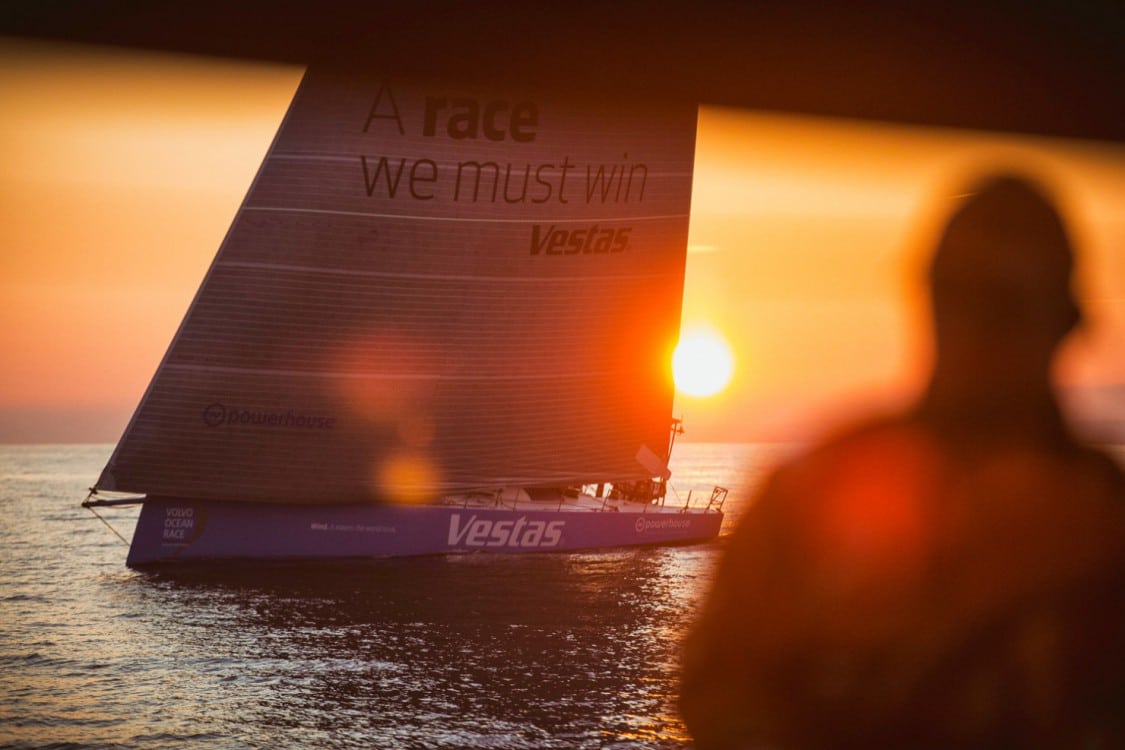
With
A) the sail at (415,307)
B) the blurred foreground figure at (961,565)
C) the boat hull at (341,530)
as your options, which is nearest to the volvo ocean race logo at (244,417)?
the sail at (415,307)

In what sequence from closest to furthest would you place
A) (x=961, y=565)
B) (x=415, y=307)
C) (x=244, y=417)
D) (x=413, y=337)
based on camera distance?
(x=961, y=565), (x=244, y=417), (x=415, y=307), (x=413, y=337)

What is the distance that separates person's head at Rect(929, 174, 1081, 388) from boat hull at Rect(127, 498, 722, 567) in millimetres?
26549

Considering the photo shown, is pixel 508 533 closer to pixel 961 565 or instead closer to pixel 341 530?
pixel 341 530

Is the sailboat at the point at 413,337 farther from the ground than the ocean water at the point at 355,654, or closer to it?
farther from the ground

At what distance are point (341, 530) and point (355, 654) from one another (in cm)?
859

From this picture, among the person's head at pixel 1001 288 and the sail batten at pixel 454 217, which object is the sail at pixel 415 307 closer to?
the sail batten at pixel 454 217

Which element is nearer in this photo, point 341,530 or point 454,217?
point 454,217

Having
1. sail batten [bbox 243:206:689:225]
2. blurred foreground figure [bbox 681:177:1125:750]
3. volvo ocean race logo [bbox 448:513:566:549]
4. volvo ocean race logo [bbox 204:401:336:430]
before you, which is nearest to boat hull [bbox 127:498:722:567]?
volvo ocean race logo [bbox 448:513:566:549]

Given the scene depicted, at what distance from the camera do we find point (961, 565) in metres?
1.23

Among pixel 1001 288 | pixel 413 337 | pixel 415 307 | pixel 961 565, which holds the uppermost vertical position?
pixel 415 307

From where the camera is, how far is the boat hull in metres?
26.5

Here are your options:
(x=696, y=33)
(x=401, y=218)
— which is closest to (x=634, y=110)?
(x=696, y=33)

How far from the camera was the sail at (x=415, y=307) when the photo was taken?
25047 millimetres

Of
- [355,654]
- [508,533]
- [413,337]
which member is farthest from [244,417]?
[355,654]
